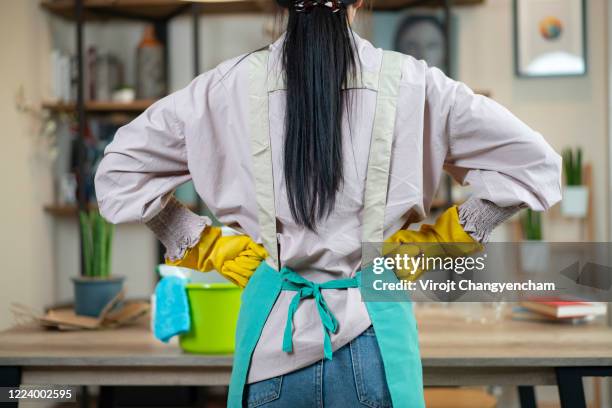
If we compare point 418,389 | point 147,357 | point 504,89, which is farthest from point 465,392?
point 504,89

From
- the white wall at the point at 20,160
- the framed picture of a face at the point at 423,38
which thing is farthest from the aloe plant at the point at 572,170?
the white wall at the point at 20,160

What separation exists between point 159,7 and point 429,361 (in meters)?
2.78

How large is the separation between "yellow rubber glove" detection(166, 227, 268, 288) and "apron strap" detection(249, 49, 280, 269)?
8cm

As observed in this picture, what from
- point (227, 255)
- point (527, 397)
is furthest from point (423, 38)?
point (227, 255)

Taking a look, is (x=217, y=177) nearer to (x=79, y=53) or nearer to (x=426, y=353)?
(x=426, y=353)

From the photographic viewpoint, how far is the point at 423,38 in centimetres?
401

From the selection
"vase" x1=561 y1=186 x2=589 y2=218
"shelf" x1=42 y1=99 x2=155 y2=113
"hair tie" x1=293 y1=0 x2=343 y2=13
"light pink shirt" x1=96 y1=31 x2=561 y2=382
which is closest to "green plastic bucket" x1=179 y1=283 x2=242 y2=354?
"light pink shirt" x1=96 y1=31 x2=561 y2=382

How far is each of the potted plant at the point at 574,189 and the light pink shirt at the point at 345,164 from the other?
266cm

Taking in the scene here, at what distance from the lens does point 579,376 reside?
6.16 feet

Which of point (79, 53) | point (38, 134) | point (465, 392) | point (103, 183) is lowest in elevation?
point (465, 392)

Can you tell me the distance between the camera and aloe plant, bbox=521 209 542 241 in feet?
12.5

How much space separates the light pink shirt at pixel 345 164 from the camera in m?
1.27

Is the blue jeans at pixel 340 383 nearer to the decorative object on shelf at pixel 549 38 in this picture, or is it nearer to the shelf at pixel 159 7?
the shelf at pixel 159 7

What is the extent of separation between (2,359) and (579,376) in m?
1.40
